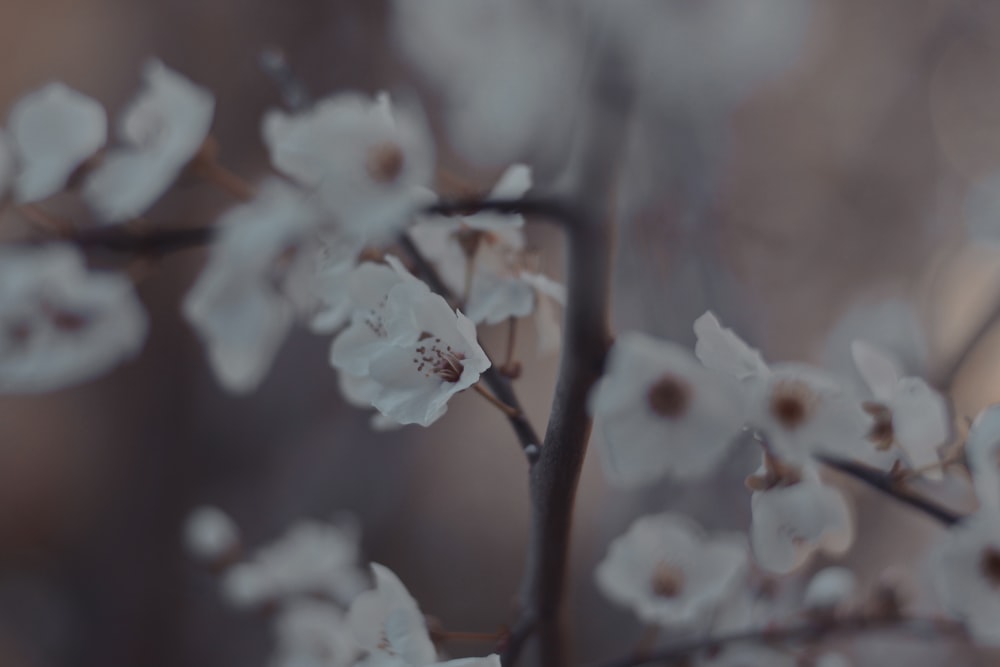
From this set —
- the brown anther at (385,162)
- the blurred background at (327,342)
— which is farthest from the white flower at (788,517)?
the blurred background at (327,342)

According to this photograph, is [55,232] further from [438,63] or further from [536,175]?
[438,63]

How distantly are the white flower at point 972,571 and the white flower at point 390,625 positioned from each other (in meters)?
0.26

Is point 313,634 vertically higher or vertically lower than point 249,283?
lower

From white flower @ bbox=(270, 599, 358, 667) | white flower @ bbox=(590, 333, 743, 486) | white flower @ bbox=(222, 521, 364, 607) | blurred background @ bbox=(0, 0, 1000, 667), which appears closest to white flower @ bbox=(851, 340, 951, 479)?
white flower @ bbox=(590, 333, 743, 486)

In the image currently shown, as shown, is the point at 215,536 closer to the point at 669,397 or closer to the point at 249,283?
the point at 249,283

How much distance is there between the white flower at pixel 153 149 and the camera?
46 centimetres

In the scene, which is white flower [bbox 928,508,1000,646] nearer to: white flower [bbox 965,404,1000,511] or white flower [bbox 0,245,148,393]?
white flower [bbox 965,404,1000,511]

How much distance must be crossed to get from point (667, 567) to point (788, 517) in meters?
0.18

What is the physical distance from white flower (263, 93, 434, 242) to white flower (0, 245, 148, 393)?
0.20 meters

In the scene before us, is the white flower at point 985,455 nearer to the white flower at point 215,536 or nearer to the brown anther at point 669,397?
the brown anther at point 669,397

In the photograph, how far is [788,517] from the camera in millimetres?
394

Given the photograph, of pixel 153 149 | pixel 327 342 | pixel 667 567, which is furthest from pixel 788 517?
pixel 327 342

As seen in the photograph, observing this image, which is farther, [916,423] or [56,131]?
[56,131]

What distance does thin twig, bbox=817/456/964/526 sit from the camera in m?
0.37
